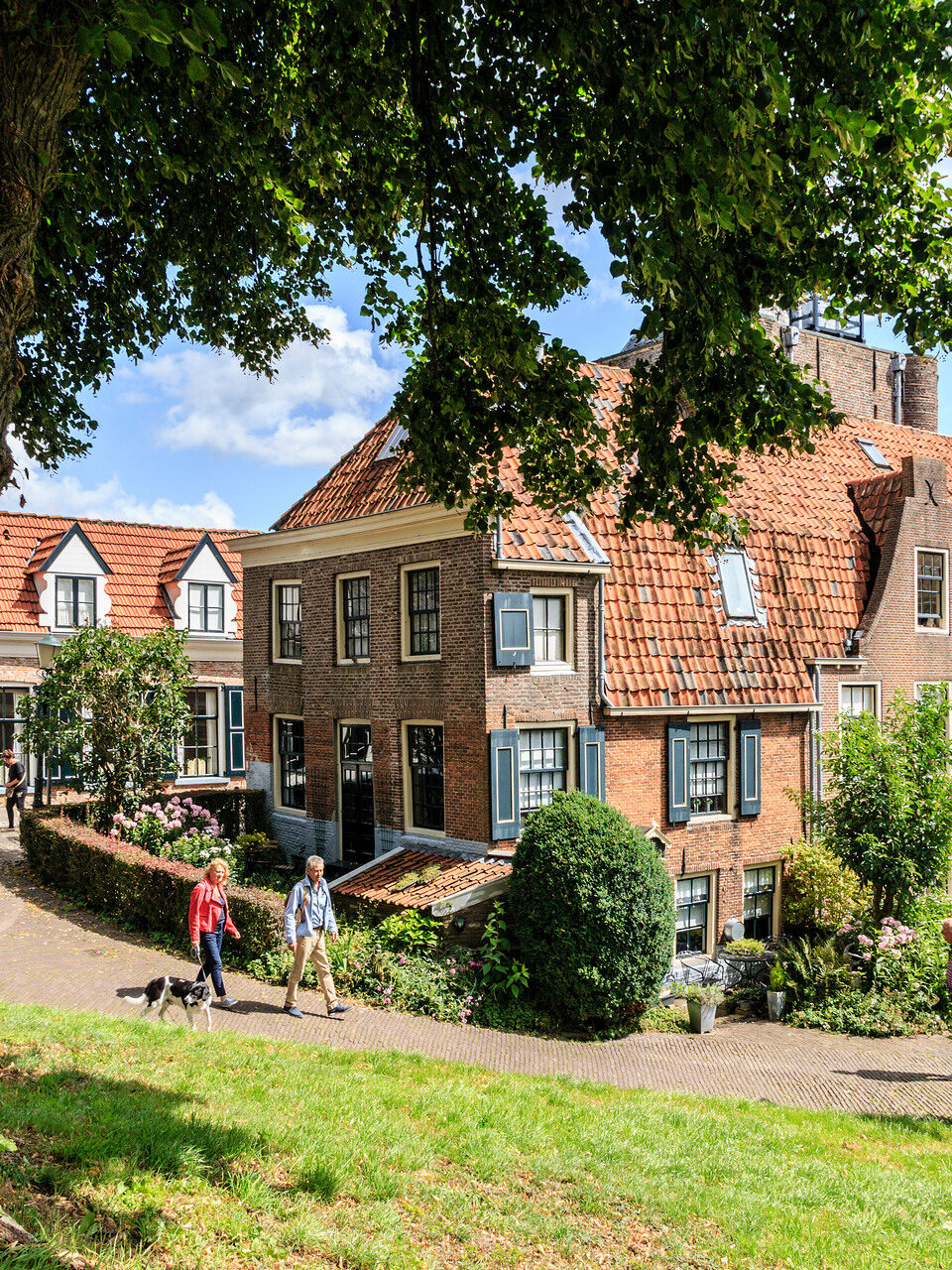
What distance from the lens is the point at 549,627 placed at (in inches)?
695

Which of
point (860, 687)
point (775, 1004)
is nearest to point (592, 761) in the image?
point (775, 1004)

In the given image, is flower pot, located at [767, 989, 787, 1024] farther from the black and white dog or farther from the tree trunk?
the tree trunk

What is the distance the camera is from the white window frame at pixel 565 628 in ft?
57.1

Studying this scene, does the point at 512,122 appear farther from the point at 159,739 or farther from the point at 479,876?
the point at 159,739

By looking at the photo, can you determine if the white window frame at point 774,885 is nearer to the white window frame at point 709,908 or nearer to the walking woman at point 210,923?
the white window frame at point 709,908

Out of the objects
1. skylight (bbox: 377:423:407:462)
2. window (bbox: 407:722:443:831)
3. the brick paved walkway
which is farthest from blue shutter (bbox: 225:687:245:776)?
the brick paved walkway

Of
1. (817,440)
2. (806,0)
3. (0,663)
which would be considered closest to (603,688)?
(817,440)

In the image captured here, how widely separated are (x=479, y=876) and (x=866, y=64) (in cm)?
1224

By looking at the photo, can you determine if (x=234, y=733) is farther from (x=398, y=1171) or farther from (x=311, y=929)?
(x=398, y=1171)

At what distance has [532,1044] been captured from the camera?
43.6 ft

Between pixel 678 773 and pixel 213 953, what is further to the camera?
pixel 678 773

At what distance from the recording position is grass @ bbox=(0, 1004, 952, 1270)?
5.39m

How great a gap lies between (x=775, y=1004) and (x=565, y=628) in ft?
24.2

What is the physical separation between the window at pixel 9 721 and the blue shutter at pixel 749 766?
744 inches
